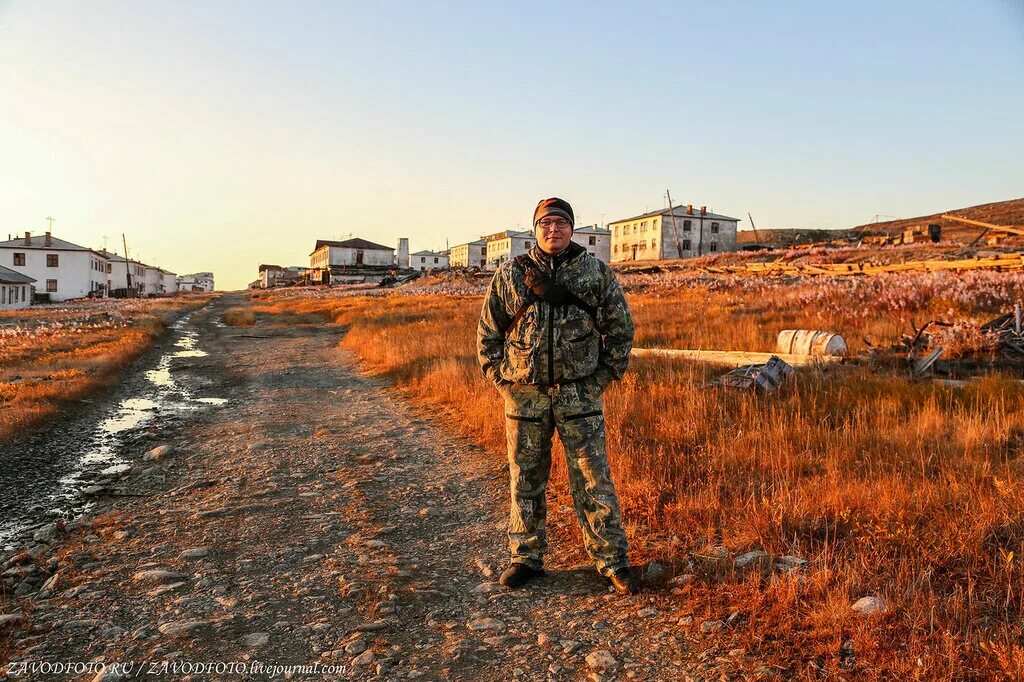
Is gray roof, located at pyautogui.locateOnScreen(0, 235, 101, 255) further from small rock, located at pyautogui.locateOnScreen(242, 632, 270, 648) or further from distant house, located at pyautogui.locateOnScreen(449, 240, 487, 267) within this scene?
small rock, located at pyautogui.locateOnScreen(242, 632, 270, 648)

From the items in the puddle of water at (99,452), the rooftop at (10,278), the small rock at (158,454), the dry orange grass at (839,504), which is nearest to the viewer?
the dry orange grass at (839,504)

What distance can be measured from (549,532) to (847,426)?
10.7 ft

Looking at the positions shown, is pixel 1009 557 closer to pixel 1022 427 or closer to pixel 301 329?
pixel 1022 427

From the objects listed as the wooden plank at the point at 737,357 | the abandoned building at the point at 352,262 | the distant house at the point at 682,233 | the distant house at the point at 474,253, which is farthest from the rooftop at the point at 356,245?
the wooden plank at the point at 737,357

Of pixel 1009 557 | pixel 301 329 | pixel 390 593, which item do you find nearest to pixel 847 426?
pixel 1009 557

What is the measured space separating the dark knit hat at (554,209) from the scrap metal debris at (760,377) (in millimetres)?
4913

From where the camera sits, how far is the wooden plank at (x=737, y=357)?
30.0ft

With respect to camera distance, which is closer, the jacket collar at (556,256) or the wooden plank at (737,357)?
the jacket collar at (556,256)

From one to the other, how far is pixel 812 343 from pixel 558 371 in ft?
24.2

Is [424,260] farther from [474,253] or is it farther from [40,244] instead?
[40,244]

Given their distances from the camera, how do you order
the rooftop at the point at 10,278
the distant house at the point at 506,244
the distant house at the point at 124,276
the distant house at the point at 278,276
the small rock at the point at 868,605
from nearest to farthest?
the small rock at the point at 868,605
the rooftop at the point at 10,278
the distant house at the point at 124,276
the distant house at the point at 506,244
the distant house at the point at 278,276

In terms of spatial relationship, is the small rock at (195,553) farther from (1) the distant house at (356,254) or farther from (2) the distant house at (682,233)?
(1) the distant house at (356,254)

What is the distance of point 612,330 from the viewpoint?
12.9 feet

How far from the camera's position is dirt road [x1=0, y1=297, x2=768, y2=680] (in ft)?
10.4
